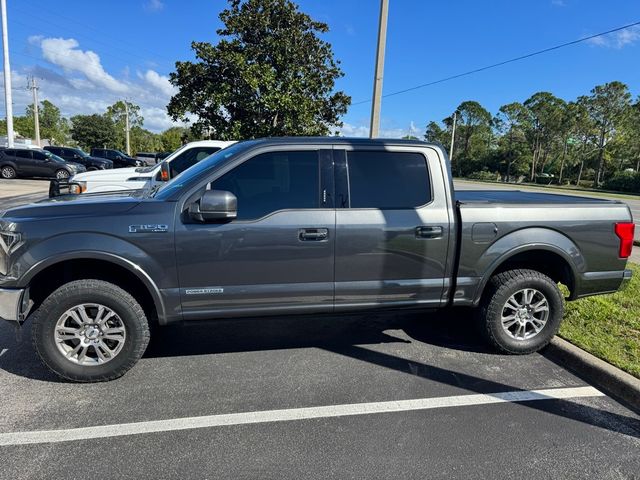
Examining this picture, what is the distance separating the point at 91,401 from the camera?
10.8ft

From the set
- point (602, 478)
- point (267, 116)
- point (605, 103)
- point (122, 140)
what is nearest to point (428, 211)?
point (602, 478)

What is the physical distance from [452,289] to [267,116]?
13.1 metres

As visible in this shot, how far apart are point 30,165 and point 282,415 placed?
24992 mm

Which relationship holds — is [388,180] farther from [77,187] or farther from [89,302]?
[77,187]

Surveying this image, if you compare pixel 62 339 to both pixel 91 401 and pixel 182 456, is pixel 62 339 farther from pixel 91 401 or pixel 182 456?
pixel 182 456

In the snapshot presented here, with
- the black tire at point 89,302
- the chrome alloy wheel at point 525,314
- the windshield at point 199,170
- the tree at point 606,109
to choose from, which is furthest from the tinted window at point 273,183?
the tree at point 606,109

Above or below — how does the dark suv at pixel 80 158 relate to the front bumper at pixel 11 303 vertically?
above

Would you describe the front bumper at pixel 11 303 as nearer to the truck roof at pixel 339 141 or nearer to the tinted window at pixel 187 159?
the truck roof at pixel 339 141

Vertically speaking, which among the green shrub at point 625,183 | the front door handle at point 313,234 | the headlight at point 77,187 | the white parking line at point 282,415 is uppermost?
the green shrub at point 625,183

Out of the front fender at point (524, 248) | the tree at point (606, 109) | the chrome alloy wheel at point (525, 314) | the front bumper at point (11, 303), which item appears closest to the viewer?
the front bumper at point (11, 303)

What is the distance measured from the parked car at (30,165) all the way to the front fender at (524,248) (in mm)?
23637

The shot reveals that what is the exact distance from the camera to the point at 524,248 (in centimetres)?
407

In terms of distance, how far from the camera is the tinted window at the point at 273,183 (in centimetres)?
361

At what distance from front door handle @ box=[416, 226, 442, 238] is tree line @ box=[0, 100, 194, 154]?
219 feet
